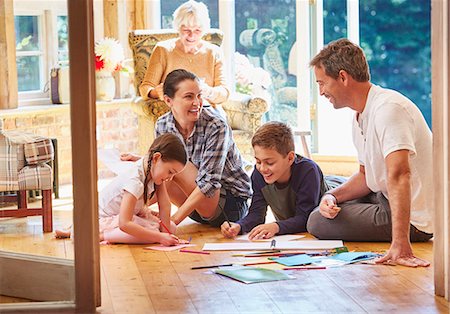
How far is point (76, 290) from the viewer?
376 centimetres

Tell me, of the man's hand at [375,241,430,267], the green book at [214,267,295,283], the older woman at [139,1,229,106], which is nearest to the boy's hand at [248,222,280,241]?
the green book at [214,267,295,283]

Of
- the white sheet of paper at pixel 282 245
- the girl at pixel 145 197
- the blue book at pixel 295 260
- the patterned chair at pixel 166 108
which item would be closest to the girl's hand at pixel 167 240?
the girl at pixel 145 197

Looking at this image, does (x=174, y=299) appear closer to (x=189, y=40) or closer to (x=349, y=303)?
(x=349, y=303)

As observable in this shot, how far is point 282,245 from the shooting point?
4926 mm

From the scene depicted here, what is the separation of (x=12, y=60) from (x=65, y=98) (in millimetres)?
432

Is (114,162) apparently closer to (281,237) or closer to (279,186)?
(279,186)

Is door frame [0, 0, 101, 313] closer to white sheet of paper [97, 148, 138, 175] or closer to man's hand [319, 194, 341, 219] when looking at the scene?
white sheet of paper [97, 148, 138, 175]

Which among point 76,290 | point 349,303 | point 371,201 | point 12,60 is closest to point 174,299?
point 76,290

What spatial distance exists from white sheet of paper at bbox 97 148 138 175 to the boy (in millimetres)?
665

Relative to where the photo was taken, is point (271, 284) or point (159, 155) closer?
point (271, 284)

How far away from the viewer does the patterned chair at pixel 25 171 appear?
13.2 feet

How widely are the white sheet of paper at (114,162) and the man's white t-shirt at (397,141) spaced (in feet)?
4.28

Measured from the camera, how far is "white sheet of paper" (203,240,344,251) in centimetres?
487

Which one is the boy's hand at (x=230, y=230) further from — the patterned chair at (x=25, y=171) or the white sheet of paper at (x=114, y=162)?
the patterned chair at (x=25, y=171)
